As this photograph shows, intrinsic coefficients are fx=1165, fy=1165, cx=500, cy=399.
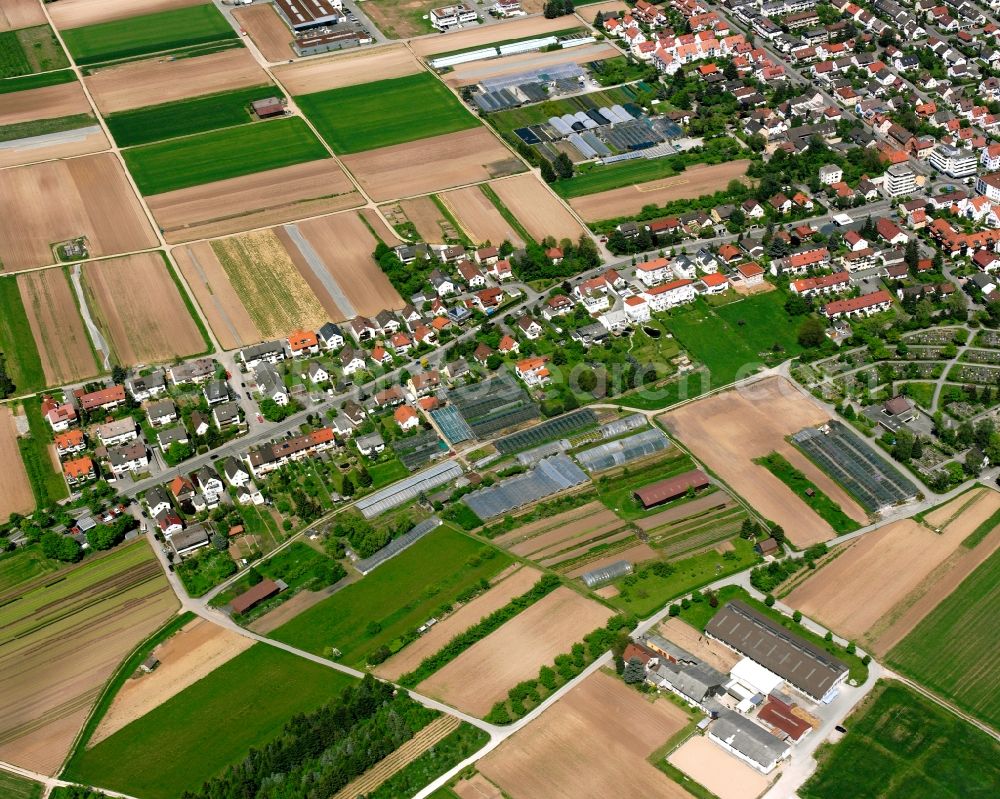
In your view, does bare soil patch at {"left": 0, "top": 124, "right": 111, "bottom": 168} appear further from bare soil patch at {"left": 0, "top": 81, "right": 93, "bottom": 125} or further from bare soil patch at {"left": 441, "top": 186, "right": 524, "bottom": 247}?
bare soil patch at {"left": 441, "top": 186, "right": 524, "bottom": 247}

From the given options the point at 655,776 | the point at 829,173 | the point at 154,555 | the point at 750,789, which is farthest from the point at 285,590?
the point at 829,173

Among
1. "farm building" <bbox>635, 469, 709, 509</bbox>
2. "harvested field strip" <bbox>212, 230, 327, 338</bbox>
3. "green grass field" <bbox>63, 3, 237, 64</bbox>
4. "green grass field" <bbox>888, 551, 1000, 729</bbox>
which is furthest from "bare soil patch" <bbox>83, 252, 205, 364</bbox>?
"green grass field" <bbox>888, 551, 1000, 729</bbox>

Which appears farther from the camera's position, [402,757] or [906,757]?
[402,757]

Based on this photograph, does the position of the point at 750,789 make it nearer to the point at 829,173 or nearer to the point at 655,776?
the point at 655,776

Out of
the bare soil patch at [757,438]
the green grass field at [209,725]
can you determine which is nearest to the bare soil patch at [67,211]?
the green grass field at [209,725]

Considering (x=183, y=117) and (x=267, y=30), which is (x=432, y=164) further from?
(x=267, y=30)

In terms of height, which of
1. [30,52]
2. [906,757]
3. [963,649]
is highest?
[30,52]

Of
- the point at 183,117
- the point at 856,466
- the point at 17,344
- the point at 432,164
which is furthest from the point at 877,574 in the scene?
the point at 183,117
